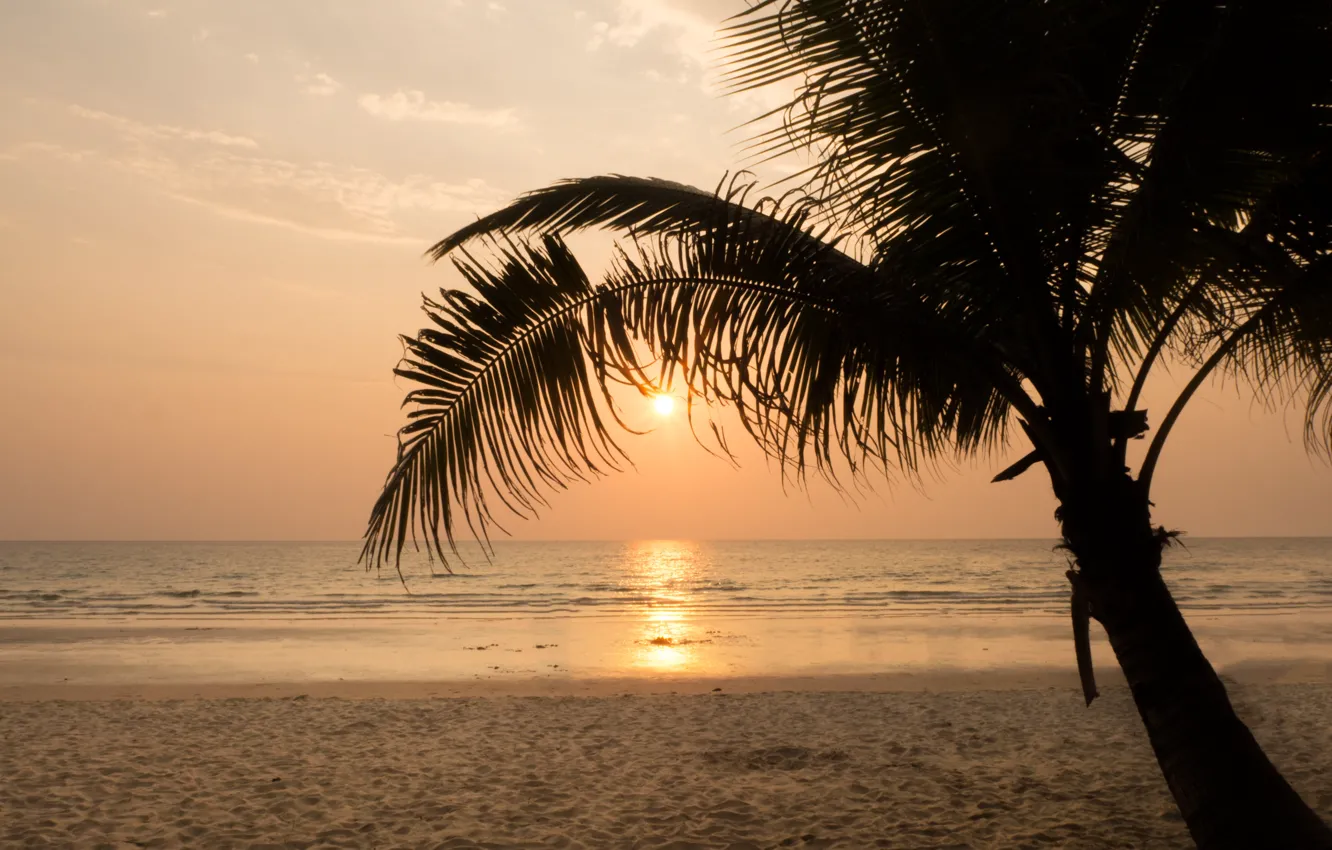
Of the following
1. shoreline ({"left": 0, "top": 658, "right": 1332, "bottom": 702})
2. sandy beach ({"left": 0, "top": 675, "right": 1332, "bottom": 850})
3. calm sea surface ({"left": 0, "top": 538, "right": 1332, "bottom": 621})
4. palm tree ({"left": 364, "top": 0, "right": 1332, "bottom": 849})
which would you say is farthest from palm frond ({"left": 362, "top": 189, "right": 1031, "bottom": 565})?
calm sea surface ({"left": 0, "top": 538, "right": 1332, "bottom": 621})

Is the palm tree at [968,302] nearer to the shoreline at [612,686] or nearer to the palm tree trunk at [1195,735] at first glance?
the palm tree trunk at [1195,735]

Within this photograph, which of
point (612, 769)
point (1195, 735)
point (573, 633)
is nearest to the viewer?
point (1195, 735)

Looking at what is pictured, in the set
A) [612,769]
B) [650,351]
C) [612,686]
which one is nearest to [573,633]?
[612,686]

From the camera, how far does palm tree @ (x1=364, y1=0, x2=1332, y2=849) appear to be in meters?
3.37

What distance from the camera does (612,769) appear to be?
7.25 meters

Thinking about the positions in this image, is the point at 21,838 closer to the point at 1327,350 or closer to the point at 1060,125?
the point at 1060,125

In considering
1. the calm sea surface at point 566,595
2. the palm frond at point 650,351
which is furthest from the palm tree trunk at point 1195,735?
the calm sea surface at point 566,595

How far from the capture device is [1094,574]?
375 centimetres

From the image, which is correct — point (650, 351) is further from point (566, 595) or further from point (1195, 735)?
point (566, 595)

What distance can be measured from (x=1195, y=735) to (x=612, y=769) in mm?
4543

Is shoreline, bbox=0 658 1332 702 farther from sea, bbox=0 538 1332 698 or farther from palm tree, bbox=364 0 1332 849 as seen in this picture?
palm tree, bbox=364 0 1332 849

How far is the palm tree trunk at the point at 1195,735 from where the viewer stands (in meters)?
3.57

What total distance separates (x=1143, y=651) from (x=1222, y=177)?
1.78 meters

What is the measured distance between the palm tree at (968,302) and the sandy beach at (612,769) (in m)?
2.23
